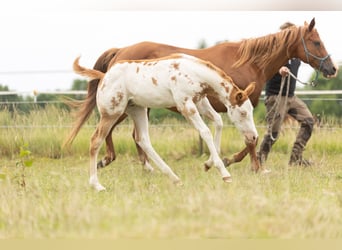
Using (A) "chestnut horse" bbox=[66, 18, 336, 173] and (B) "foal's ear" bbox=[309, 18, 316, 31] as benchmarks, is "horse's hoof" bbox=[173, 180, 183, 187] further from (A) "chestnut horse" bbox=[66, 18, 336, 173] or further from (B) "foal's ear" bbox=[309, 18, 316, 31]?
(B) "foal's ear" bbox=[309, 18, 316, 31]

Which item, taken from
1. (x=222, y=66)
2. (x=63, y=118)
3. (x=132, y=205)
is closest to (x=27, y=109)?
(x=63, y=118)

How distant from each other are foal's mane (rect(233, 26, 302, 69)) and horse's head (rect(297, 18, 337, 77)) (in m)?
0.10

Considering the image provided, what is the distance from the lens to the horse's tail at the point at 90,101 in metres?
8.75

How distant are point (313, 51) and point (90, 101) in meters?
2.86

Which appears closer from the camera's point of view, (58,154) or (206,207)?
(206,207)

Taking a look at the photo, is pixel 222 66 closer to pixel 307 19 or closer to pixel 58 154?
pixel 307 19

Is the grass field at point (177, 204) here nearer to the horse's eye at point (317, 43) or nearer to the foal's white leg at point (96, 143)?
the foal's white leg at point (96, 143)

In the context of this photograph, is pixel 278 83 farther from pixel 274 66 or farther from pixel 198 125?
pixel 198 125

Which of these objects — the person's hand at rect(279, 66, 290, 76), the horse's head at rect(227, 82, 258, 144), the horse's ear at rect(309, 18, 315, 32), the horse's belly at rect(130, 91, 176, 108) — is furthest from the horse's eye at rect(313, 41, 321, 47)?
the horse's belly at rect(130, 91, 176, 108)

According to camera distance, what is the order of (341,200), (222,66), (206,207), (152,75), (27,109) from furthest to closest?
(27,109) → (222,66) → (152,75) → (341,200) → (206,207)

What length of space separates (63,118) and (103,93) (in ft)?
14.9

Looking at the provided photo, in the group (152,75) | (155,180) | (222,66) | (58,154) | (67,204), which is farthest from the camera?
(58,154)

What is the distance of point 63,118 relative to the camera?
11.6 m

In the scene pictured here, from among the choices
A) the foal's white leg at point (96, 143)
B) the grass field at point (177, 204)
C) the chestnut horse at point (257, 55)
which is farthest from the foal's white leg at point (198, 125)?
the chestnut horse at point (257, 55)
